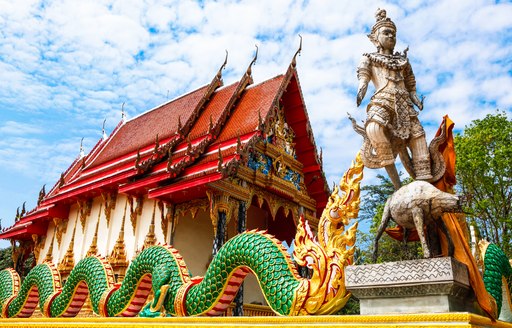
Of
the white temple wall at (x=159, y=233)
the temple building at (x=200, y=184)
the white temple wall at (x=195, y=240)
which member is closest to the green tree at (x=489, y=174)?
the temple building at (x=200, y=184)

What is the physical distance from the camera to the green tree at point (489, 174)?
1488 cm

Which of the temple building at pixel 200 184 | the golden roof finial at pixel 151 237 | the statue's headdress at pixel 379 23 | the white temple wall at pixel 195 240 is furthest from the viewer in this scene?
the white temple wall at pixel 195 240

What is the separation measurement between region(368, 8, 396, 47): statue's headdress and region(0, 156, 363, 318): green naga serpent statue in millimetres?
1174

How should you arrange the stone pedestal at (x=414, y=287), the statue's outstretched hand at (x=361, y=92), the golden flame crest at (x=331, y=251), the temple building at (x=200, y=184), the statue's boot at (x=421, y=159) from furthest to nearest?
the temple building at (x=200, y=184) → the statue's outstretched hand at (x=361, y=92) → the statue's boot at (x=421, y=159) → the golden flame crest at (x=331, y=251) → the stone pedestal at (x=414, y=287)

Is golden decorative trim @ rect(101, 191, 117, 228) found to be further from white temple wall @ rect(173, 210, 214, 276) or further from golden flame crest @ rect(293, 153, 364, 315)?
golden flame crest @ rect(293, 153, 364, 315)

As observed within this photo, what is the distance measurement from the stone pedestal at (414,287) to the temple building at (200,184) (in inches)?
258

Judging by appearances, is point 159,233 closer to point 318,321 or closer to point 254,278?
point 254,278

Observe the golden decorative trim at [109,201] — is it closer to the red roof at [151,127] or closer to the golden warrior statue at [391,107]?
the red roof at [151,127]

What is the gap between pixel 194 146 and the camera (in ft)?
39.7

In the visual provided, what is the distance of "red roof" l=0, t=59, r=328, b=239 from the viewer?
11055 millimetres

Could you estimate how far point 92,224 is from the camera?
13695 mm

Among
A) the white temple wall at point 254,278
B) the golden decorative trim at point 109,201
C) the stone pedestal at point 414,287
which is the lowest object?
the stone pedestal at point 414,287

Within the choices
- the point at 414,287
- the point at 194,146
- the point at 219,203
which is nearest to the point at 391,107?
the point at 414,287

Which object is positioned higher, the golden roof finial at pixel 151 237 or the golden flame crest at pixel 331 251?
the golden roof finial at pixel 151 237
